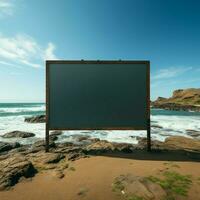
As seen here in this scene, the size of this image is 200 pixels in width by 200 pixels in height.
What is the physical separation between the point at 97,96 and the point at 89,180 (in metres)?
4.41

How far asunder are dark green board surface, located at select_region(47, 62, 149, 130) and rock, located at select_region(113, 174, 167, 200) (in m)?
3.67

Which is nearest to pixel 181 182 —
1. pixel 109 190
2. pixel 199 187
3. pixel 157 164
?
pixel 199 187

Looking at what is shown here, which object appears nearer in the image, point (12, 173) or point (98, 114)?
point (12, 173)

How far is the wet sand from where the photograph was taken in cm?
500

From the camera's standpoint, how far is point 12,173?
5.88 m

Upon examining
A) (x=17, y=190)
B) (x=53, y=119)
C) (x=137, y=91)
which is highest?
(x=137, y=91)

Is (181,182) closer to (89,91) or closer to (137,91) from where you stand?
(137,91)

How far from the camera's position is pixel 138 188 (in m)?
5.09

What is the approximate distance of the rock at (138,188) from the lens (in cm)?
479

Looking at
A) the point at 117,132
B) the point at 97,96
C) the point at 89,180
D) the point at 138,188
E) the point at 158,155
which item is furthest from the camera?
the point at 117,132

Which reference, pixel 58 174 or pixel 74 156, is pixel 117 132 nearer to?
pixel 74 156

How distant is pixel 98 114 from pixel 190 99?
102 m

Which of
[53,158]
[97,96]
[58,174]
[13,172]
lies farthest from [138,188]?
[97,96]

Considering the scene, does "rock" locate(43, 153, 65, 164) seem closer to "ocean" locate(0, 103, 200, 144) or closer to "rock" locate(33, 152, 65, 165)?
"rock" locate(33, 152, 65, 165)
